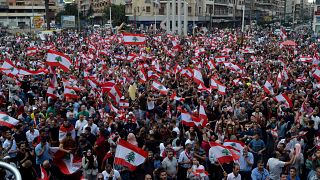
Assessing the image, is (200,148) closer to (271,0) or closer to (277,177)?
(277,177)

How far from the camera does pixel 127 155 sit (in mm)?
7484

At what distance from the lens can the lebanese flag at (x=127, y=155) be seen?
7.44 meters

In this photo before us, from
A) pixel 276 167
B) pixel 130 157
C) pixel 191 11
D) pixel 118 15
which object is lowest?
pixel 276 167

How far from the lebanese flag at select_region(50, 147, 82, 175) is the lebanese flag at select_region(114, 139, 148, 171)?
121cm

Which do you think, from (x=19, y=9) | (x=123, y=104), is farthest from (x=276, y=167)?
(x=19, y=9)

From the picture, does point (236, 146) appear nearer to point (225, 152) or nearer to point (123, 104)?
point (225, 152)

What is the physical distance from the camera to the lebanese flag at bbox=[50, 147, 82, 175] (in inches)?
325

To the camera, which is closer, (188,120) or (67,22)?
(188,120)

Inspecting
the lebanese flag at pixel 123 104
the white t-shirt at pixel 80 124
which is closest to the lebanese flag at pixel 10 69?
the lebanese flag at pixel 123 104

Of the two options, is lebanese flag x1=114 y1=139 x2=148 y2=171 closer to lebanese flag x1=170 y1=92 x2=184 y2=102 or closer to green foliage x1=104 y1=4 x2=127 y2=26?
lebanese flag x1=170 y1=92 x2=184 y2=102

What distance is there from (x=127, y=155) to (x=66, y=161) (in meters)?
1.66

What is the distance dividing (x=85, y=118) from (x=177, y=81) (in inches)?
279

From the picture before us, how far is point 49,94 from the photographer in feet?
45.3

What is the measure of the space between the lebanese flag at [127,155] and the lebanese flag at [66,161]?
1.21m
